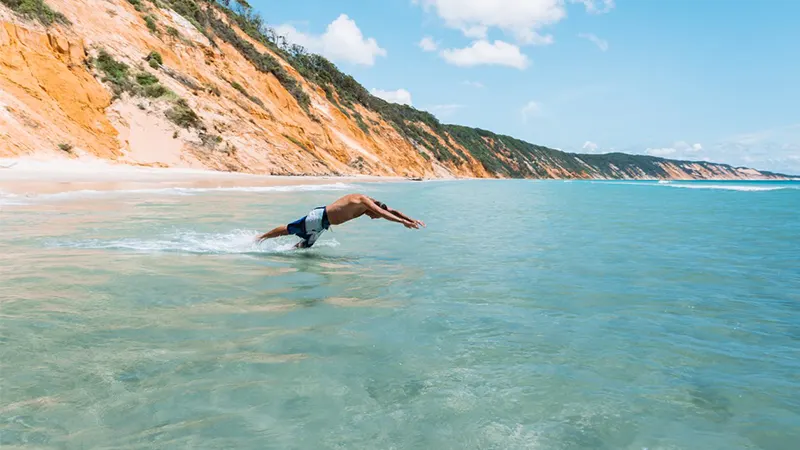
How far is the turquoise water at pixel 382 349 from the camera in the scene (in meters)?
2.79

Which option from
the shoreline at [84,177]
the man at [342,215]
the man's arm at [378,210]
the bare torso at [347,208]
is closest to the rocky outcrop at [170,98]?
the shoreline at [84,177]

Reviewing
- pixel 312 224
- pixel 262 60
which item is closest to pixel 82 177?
pixel 312 224

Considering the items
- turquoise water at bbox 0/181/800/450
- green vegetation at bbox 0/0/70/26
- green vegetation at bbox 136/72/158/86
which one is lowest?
turquoise water at bbox 0/181/800/450

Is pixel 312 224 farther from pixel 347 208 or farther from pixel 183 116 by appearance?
pixel 183 116

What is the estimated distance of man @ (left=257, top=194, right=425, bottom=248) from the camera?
748cm

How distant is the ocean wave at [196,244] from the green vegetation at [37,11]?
2544 centimetres

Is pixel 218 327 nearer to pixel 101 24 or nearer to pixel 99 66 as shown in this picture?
pixel 99 66

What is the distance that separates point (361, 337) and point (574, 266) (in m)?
4.73

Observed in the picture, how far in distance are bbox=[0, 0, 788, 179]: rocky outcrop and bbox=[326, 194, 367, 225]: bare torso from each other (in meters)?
18.5

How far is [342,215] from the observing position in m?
7.73

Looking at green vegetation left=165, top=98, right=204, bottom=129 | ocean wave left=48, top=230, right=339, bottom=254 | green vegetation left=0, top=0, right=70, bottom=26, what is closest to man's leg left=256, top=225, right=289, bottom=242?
ocean wave left=48, top=230, right=339, bottom=254

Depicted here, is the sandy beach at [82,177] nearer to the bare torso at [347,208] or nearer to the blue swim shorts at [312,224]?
the blue swim shorts at [312,224]

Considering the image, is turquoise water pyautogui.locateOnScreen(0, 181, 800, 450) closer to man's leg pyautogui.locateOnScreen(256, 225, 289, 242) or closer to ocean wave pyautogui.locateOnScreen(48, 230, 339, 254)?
ocean wave pyautogui.locateOnScreen(48, 230, 339, 254)

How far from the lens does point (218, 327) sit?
14.1 ft
